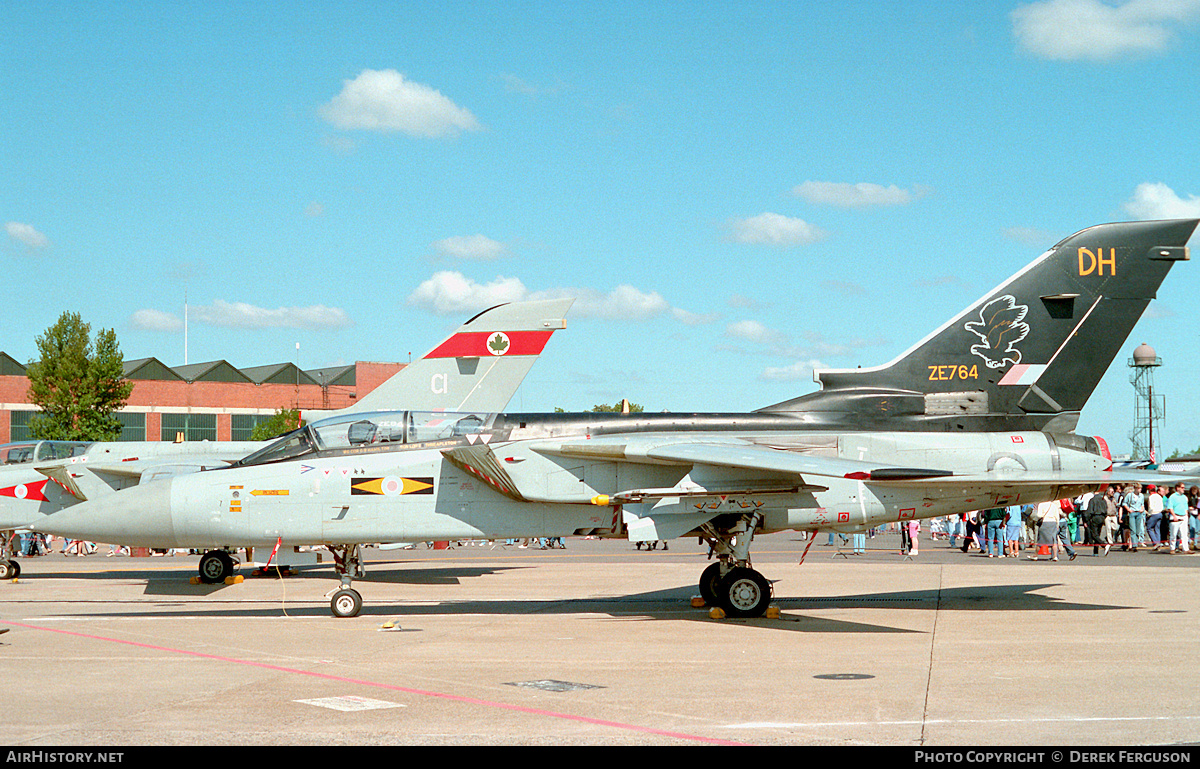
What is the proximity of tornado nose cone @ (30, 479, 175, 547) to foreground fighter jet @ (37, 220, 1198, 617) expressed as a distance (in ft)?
0.07

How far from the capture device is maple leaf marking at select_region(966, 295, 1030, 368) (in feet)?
46.2

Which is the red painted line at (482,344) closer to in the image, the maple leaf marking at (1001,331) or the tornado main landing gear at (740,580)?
the tornado main landing gear at (740,580)

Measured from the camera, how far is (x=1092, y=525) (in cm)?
2680

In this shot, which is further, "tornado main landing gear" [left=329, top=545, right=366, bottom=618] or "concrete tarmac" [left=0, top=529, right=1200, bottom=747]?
"tornado main landing gear" [left=329, top=545, right=366, bottom=618]

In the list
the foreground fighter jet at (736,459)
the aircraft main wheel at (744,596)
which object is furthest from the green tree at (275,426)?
the aircraft main wheel at (744,596)

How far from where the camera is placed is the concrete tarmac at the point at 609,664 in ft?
21.7

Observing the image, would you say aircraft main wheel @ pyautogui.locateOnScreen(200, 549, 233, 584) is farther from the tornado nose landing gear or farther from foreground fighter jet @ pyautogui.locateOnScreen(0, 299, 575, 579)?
foreground fighter jet @ pyautogui.locateOnScreen(0, 299, 575, 579)

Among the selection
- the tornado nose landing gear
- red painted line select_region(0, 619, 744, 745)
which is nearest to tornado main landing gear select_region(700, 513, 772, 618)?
red painted line select_region(0, 619, 744, 745)

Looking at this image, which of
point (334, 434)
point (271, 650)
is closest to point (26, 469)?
point (334, 434)

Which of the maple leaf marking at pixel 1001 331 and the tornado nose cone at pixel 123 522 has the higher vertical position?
the maple leaf marking at pixel 1001 331

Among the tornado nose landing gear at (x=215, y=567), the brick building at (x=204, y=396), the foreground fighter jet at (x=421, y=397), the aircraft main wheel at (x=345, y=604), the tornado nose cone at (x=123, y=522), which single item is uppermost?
the brick building at (x=204, y=396)

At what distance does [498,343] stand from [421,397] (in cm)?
209

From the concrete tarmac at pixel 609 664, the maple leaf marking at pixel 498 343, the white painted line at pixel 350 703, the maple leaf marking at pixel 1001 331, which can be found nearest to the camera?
the concrete tarmac at pixel 609 664

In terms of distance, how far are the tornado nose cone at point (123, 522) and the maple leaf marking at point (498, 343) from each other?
9.22m
